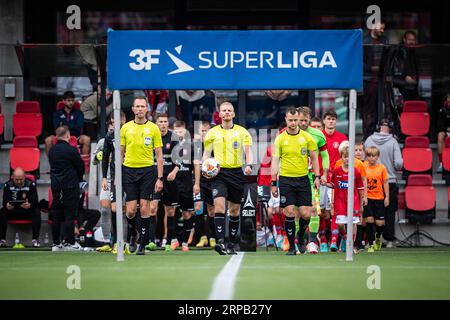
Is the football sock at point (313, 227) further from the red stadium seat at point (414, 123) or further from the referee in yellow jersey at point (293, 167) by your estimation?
the red stadium seat at point (414, 123)

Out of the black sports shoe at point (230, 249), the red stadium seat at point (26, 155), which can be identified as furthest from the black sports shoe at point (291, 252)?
the red stadium seat at point (26, 155)

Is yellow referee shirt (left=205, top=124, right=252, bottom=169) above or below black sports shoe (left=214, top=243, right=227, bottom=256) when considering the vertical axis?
above

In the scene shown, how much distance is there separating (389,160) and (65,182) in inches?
232

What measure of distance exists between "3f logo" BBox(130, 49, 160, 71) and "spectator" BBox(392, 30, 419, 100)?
766 centimetres

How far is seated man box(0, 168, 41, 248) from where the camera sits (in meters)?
18.9

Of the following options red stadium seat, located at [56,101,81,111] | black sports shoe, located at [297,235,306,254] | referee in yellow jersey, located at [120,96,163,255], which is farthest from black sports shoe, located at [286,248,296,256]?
red stadium seat, located at [56,101,81,111]

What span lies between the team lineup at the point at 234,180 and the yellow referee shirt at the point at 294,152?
0.01 m

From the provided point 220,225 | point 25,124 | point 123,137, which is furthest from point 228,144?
point 25,124

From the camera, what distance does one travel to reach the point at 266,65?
45.1ft

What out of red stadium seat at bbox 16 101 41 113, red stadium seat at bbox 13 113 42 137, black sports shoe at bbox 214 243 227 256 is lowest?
black sports shoe at bbox 214 243 227 256

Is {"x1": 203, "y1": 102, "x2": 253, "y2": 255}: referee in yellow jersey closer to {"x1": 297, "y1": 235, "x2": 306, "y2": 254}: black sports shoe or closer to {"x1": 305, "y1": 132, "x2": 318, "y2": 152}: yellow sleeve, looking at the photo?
{"x1": 305, "y1": 132, "x2": 318, "y2": 152}: yellow sleeve

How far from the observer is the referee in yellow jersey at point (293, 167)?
49.7 ft

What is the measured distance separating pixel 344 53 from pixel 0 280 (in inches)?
216

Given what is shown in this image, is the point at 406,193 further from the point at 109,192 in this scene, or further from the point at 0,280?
the point at 0,280
